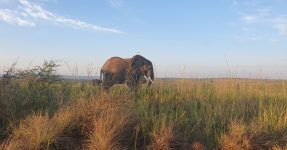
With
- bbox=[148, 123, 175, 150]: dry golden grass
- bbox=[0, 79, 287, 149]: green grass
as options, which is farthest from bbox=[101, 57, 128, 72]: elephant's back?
bbox=[148, 123, 175, 150]: dry golden grass

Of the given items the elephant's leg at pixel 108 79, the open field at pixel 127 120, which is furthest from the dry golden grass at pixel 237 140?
the elephant's leg at pixel 108 79

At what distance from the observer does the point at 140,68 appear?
13.3 m

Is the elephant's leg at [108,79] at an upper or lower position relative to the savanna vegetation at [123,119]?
upper

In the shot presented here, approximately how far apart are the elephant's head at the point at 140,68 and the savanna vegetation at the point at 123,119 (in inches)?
127

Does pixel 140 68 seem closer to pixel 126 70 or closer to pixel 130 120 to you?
pixel 126 70

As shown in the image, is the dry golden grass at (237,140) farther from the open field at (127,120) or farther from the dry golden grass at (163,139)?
the dry golden grass at (163,139)

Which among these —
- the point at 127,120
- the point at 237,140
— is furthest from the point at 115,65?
the point at 237,140

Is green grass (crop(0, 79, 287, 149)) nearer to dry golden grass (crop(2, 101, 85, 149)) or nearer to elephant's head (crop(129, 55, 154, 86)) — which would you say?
dry golden grass (crop(2, 101, 85, 149))

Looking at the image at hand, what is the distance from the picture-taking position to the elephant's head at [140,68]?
43.2 feet

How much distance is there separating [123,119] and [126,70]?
20.7 ft

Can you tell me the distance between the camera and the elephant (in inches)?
516

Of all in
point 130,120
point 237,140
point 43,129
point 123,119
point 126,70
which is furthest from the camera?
point 126,70

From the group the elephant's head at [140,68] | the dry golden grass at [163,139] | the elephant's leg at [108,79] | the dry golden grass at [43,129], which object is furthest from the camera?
the elephant's head at [140,68]

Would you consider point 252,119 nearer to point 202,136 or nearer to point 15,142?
point 202,136
